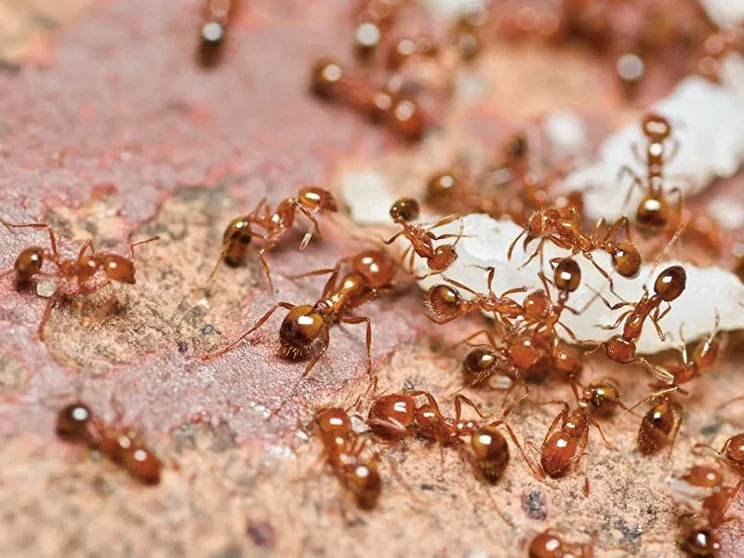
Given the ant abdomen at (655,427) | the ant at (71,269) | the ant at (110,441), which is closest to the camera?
the ant at (110,441)

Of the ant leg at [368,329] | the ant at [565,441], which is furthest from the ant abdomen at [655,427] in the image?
the ant leg at [368,329]

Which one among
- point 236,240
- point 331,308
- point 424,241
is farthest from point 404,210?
point 236,240

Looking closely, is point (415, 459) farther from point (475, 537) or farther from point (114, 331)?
point (114, 331)

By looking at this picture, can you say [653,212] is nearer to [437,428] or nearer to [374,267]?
[374,267]

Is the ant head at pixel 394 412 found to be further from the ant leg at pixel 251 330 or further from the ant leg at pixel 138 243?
the ant leg at pixel 138 243

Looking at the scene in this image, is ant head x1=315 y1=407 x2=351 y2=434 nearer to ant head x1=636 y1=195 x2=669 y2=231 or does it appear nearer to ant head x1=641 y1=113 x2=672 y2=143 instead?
ant head x1=636 y1=195 x2=669 y2=231

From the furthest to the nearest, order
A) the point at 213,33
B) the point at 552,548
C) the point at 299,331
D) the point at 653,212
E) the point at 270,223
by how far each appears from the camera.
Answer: the point at 213,33 → the point at 653,212 → the point at 270,223 → the point at 299,331 → the point at 552,548
